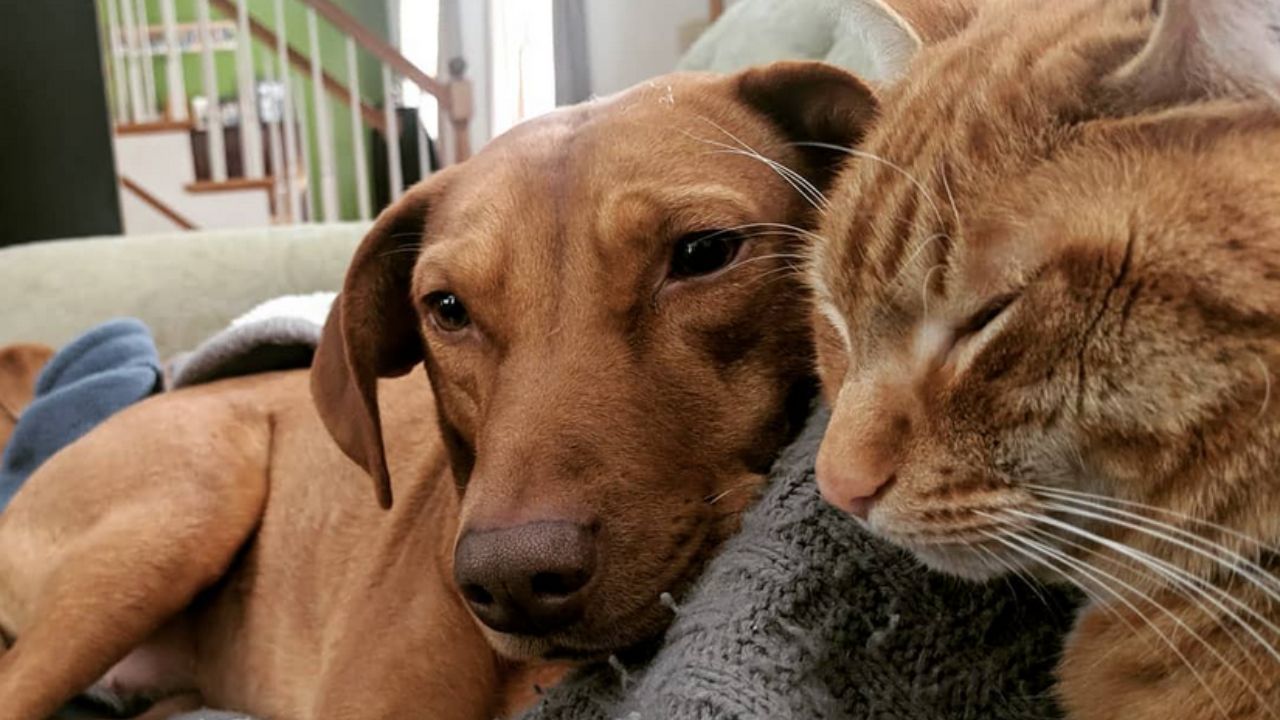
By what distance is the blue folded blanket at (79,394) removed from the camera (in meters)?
2.21

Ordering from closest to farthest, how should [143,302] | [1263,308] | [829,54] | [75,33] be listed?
[1263,308] < [829,54] < [143,302] < [75,33]

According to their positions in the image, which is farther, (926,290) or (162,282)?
(162,282)

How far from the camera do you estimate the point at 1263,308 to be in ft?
2.08

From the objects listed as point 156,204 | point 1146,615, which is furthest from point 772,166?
point 156,204

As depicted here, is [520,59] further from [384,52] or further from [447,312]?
[447,312]

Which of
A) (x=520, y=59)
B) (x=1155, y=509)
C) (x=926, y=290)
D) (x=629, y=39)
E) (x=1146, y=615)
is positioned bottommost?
(x=520, y=59)

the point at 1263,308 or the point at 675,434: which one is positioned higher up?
the point at 1263,308

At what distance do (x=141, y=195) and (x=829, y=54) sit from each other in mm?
5004

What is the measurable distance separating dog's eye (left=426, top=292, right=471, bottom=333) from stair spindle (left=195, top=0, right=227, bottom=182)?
4.38m

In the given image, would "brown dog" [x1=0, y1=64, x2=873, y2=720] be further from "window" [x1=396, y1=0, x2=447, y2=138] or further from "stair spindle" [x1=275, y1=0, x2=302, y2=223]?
"window" [x1=396, y1=0, x2=447, y2=138]

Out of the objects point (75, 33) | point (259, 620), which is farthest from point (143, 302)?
point (75, 33)

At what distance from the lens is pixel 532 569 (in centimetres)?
95

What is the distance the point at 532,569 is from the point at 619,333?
0.28 m

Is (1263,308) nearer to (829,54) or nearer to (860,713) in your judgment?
(860,713)
